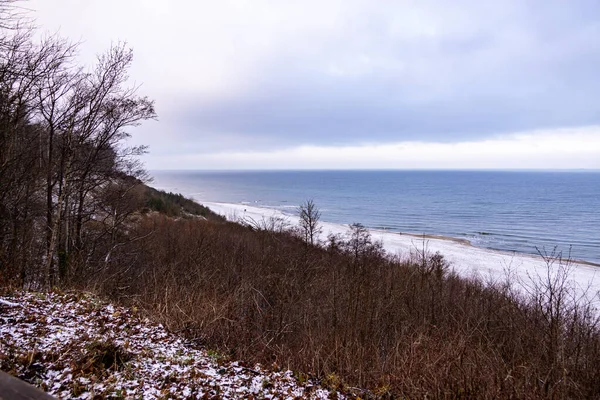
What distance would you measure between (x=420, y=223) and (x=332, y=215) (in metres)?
14.9

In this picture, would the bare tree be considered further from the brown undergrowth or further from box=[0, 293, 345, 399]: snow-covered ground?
box=[0, 293, 345, 399]: snow-covered ground

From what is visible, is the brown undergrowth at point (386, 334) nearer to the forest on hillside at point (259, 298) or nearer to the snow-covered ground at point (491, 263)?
the forest on hillside at point (259, 298)

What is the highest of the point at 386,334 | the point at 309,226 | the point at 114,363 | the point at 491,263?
the point at 114,363

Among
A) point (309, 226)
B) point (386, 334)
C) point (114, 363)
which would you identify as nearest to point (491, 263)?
point (309, 226)

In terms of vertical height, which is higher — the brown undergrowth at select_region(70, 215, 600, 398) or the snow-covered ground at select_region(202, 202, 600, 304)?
the brown undergrowth at select_region(70, 215, 600, 398)

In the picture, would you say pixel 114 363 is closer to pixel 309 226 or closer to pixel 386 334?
pixel 386 334

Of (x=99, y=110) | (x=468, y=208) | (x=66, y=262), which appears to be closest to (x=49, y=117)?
(x=99, y=110)

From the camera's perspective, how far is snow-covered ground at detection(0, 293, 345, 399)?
144 inches

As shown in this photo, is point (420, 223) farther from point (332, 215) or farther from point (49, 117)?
point (49, 117)

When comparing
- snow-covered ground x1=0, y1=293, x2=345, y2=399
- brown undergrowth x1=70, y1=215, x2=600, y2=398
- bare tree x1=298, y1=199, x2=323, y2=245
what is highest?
snow-covered ground x1=0, y1=293, x2=345, y2=399

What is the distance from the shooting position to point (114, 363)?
4.10 meters

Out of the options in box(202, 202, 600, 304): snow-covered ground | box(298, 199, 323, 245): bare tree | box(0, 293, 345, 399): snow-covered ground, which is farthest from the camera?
box(298, 199, 323, 245): bare tree

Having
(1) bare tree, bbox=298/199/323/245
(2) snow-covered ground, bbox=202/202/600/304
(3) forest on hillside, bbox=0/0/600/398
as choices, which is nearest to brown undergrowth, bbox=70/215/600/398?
(3) forest on hillside, bbox=0/0/600/398

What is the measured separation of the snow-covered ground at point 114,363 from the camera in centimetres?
366
